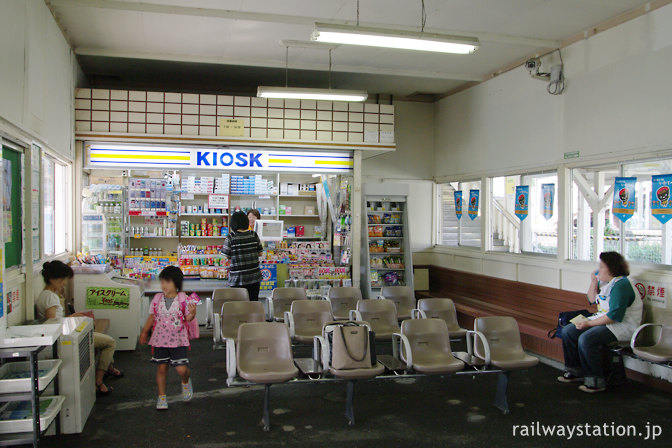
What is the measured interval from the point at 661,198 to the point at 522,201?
219 cm

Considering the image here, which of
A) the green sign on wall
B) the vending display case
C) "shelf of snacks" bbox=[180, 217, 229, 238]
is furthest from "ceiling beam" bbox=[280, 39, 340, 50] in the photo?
the green sign on wall

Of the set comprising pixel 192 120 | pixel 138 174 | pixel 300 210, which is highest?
pixel 192 120

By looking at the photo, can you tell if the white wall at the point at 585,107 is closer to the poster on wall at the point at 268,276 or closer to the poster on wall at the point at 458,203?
the poster on wall at the point at 458,203

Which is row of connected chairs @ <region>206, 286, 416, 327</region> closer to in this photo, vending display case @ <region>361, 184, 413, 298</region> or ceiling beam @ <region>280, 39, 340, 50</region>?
vending display case @ <region>361, 184, 413, 298</region>

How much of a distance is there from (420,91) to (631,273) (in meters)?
5.13

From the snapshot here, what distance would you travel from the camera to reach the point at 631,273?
19.0 ft

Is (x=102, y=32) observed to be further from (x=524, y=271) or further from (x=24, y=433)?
(x=524, y=271)

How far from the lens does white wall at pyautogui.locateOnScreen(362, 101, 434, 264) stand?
9844mm

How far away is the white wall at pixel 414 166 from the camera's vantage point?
32.3 ft

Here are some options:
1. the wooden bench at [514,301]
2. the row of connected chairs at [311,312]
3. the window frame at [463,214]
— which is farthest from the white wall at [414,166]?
the row of connected chairs at [311,312]

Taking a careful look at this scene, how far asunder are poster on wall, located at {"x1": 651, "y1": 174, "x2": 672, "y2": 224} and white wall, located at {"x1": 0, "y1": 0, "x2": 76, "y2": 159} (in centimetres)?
612

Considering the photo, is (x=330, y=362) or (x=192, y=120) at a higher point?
(x=192, y=120)

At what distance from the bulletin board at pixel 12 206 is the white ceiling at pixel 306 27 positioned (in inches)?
81.4

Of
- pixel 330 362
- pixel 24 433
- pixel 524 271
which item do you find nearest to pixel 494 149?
pixel 524 271
